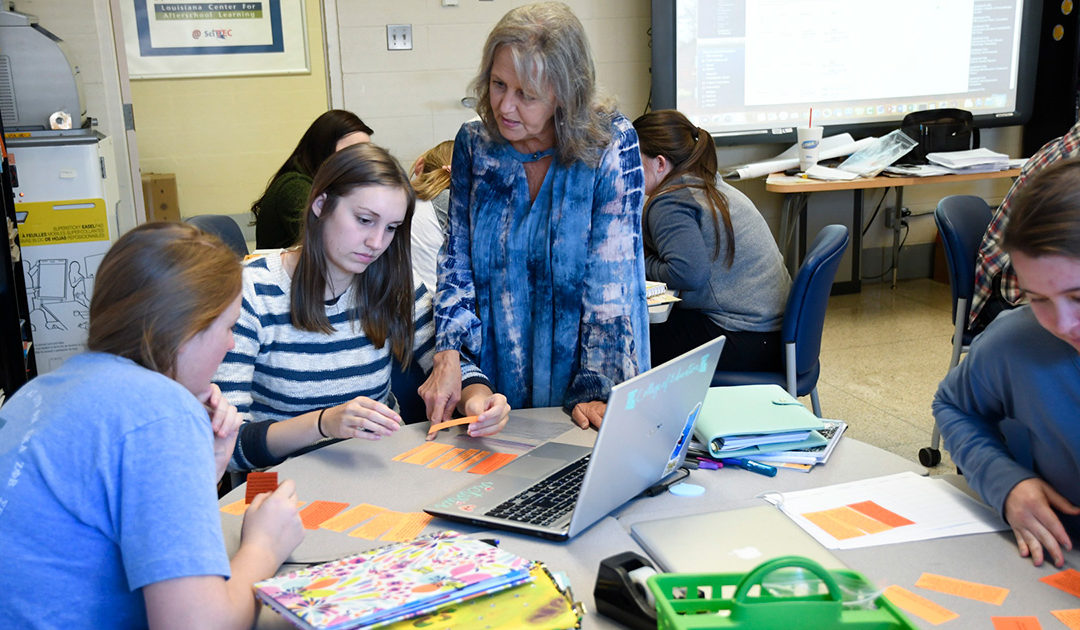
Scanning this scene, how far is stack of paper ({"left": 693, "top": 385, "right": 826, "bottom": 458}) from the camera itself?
1.48 metres

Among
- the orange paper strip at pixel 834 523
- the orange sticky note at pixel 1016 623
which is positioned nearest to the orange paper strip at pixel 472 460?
the orange paper strip at pixel 834 523

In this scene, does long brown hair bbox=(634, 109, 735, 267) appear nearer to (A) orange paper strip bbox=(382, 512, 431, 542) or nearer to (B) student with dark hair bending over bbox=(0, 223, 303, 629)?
(A) orange paper strip bbox=(382, 512, 431, 542)

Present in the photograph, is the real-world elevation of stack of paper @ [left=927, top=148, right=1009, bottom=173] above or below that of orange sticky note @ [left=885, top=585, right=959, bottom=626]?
above

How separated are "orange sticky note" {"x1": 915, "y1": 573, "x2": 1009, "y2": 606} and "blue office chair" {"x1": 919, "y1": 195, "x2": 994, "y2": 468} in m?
2.03

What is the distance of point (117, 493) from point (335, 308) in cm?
88

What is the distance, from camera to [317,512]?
4.37ft

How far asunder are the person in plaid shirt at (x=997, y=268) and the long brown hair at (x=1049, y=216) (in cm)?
161

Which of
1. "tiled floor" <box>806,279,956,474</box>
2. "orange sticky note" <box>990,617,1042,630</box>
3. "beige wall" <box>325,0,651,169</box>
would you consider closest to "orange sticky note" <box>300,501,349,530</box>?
"orange sticky note" <box>990,617,1042,630</box>

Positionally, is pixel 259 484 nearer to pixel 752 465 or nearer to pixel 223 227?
pixel 752 465

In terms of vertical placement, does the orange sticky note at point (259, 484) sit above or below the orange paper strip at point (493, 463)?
above

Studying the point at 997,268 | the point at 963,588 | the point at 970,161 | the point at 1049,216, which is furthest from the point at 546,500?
the point at 970,161

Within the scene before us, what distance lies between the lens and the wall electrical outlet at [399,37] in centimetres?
460

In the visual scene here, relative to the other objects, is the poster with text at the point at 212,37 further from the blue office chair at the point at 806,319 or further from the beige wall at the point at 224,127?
the blue office chair at the point at 806,319

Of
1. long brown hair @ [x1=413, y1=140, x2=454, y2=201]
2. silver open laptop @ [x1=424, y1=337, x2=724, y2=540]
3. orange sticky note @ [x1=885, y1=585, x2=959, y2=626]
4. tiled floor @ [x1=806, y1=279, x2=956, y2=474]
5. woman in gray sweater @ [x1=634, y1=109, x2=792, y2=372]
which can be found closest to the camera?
orange sticky note @ [x1=885, y1=585, x2=959, y2=626]
